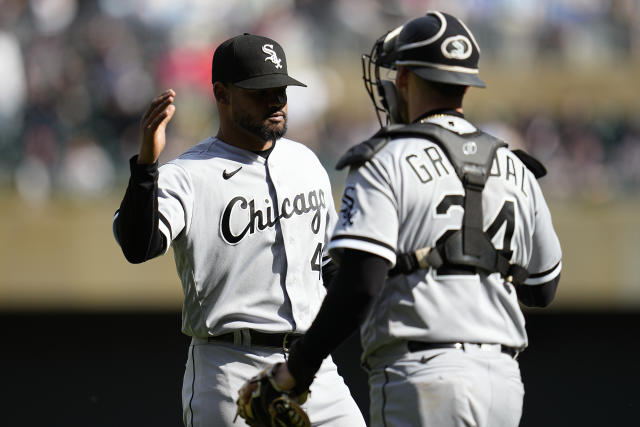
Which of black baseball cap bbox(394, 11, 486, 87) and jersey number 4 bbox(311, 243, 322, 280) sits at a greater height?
black baseball cap bbox(394, 11, 486, 87)

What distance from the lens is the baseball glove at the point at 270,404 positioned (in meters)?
2.71

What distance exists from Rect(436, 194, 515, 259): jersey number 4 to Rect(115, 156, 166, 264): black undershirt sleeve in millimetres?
978

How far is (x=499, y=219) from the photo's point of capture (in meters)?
2.69

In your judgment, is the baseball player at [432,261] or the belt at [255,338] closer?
the baseball player at [432,261]

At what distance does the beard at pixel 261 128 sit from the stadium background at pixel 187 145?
375 cm

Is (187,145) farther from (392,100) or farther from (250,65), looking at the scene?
(392,100)

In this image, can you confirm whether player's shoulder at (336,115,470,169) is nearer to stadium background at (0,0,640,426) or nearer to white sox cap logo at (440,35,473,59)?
white sox cap logo at (440,35,473,59)

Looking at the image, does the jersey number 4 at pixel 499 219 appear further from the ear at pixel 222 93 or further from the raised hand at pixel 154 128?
the ear at pixel 222 93

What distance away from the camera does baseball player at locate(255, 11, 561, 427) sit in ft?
8.44

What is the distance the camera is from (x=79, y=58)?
954 cm

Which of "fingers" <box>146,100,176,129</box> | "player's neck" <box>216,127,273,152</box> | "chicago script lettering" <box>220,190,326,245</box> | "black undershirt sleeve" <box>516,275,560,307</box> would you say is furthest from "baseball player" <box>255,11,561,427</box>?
"player's neck" <box>216,127,273,152</box>

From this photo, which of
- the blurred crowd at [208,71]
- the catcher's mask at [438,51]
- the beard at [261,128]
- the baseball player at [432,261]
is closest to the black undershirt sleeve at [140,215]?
the beard at [261,128]

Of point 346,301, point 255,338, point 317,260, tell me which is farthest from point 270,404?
point 317,260

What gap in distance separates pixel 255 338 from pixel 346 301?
1017 mm
